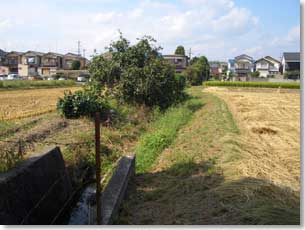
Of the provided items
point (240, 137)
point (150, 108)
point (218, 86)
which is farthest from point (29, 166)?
point (218, 86)

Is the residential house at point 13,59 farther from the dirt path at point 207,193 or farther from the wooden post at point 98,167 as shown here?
the wooden post at point 98,167

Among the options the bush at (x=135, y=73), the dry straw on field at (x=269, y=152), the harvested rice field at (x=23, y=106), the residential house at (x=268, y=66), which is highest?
the residential house at (x=268, y=66)

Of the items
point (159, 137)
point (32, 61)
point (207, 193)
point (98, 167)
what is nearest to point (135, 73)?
point (159, 137)

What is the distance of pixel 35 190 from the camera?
4.62 m

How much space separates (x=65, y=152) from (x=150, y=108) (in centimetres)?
728

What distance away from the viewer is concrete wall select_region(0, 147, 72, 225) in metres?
3.94

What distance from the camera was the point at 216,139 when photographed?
28.4 ft

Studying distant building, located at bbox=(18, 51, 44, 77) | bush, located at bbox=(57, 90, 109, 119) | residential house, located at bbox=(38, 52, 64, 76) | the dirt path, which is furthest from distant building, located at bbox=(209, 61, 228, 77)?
the dirt path

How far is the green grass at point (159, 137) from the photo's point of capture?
25.1ft

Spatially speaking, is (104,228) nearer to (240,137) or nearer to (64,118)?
(240,137)

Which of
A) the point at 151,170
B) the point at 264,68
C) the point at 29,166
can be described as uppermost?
the point at 264,68

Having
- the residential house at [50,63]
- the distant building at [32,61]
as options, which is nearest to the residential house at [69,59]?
the residential house at [50,63]

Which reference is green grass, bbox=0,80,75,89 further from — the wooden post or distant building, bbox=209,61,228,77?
distant building, bbox=209,61,228,77

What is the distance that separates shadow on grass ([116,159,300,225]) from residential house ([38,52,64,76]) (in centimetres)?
5484
